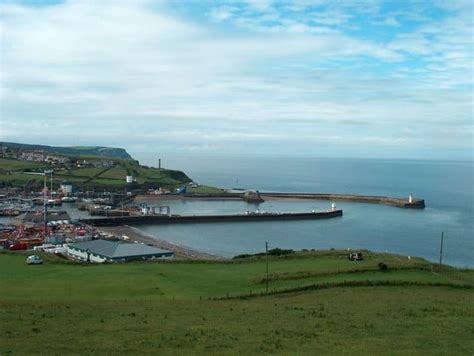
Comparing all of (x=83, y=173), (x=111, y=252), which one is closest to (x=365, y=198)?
(x=83, y=173)

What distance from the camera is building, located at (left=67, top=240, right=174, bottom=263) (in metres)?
26.0

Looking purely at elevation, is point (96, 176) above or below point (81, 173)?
below

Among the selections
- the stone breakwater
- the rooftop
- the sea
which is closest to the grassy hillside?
the sea

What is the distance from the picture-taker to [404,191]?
345 feet

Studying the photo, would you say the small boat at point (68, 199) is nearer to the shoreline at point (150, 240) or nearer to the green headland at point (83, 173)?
the green headland at point (83, 173)

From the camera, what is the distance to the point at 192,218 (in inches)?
2436

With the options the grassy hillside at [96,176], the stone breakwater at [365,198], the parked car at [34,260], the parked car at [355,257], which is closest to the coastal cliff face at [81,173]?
the grassy hillside at [96,176]

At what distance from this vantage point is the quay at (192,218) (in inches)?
2323

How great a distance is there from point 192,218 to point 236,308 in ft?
161

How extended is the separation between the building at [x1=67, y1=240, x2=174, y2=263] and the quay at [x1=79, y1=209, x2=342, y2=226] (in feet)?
95.4

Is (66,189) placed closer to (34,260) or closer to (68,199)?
(68,199)

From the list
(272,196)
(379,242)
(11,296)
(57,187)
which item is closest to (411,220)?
(379,242)

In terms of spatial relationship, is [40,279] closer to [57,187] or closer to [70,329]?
[70,329]

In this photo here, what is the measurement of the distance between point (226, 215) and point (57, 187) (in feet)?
137
